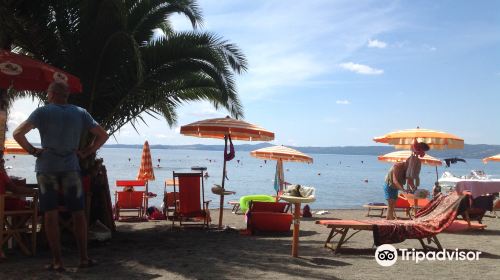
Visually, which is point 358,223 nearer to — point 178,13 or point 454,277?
point 454,277

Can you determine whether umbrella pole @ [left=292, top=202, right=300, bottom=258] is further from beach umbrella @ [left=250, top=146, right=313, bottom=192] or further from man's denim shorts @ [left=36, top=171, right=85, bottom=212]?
beach umbrella @ [left=250, top=146, right=313, bottom=192]

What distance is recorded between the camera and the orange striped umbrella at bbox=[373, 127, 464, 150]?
1005 cm

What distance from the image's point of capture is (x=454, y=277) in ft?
17.8

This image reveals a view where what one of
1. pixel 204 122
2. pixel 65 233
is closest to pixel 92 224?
pixel 65 233

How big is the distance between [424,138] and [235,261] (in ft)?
18.8

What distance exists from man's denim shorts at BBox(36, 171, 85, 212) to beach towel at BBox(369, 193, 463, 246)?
3.63m

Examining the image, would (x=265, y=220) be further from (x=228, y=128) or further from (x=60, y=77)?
(x=60, y=77)

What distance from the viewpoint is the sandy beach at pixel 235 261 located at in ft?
17.2

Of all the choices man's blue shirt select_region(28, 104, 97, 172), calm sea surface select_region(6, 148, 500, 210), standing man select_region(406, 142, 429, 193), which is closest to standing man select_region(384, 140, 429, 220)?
standing man select_region(406, 142, 429, 193)

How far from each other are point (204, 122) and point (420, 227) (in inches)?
167

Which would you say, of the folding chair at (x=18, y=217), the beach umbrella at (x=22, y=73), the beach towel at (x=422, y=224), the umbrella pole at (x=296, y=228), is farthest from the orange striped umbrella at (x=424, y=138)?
the folding chair at (x=18, y=217)

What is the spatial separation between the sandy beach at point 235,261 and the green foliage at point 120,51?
7.75 ft

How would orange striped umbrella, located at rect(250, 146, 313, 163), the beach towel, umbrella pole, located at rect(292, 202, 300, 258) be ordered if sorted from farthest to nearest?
orange striped umbrella, located at rect(250, 146, 313, 163), the beach towel, umbrella pole, located at rect(292, 202, 300, 258)

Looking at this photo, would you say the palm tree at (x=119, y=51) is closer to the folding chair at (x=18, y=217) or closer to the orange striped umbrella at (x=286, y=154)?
the folding chair at (x=18, y=217)
